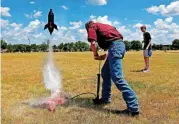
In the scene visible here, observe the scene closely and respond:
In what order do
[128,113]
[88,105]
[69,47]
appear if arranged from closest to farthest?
[128,113]
[88,105]
[69,47]

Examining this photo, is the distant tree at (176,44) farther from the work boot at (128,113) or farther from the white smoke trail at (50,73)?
the work boot at (128,113)

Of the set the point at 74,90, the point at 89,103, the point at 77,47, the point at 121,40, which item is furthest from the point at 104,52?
the point at 77,47

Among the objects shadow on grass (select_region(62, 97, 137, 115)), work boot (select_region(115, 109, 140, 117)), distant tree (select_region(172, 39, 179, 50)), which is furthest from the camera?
distant tree (select_region(172, 39, 179, 50))

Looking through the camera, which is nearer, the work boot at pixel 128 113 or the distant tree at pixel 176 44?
the work boot at pixel 128 113

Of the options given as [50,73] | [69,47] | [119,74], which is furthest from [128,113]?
[69,47]

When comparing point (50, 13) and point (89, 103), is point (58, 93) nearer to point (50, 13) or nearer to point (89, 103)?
point (89, 103)

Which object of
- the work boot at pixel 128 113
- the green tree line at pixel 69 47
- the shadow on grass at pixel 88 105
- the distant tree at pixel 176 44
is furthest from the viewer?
the distant tree at pixel 176 44

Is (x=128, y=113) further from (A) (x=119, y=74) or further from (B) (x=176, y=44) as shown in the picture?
(B) (x=176, y=44)

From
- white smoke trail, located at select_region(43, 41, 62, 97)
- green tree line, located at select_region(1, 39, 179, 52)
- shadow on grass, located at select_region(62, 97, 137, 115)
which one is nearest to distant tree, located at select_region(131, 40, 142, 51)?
green tree line, located at select_region(1, 39, 179, 52)

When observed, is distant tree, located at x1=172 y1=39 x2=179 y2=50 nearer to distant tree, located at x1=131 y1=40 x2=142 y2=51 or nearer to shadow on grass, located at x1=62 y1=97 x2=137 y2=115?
distant tree, located at x1=131 y1=40 x2=142 y2=51

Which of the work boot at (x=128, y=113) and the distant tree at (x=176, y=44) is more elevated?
the distant tree at (x=176, y=44)

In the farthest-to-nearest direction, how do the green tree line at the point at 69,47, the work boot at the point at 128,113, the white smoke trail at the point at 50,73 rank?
the green tree line at the point at 69,47 < the white smoke trail at the point at 50,73 < the work boot at the point at 128,113

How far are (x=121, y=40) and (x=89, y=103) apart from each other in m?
2.00

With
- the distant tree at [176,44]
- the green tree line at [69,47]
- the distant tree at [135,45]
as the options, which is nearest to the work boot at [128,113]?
the green tree line at [69,47]
